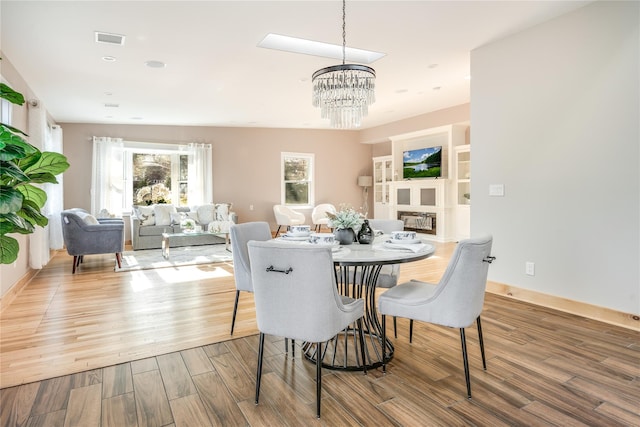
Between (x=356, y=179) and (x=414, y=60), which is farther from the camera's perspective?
(x=356, y=179)

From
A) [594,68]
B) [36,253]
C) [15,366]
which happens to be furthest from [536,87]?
[36,253]

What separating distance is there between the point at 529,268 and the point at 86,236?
5506mm

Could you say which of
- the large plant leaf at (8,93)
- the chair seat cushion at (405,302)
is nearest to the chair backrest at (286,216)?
the chair seat cushion at (405,302)

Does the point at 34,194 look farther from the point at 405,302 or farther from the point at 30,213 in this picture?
the point at 405,302

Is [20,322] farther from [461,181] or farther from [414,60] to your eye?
[461,181]

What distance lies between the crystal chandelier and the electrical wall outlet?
2.20 m

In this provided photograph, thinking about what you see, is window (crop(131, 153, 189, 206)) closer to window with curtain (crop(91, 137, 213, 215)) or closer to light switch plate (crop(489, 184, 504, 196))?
window with curtain (crop(91, 137, 213, 215))

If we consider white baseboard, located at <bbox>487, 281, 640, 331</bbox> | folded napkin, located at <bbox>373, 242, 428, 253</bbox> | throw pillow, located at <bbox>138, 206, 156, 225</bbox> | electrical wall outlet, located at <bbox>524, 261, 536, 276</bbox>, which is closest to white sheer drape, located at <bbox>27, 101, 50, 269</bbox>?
throw pillow, located at <bbox>138, 206, 156, 225</bbox>

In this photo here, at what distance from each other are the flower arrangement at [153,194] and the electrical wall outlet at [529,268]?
24.8 feet

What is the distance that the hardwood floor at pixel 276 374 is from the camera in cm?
186

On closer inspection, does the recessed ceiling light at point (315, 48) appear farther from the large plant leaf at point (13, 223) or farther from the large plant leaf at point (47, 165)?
the large plant leaf at point (13, 223)

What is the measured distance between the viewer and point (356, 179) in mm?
10531

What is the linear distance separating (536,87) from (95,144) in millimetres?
8029

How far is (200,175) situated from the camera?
8.73 m
